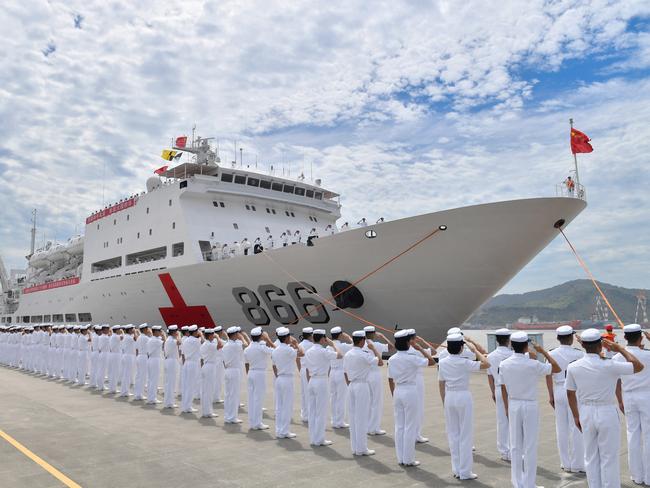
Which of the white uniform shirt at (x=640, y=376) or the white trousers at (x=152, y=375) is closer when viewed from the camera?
the white uniform shirt at (x=640, y=376)

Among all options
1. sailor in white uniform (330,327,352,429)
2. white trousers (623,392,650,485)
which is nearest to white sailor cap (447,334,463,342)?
white trousers (623,392,650,485)

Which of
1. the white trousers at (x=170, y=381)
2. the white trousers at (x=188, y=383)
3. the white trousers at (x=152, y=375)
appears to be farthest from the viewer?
the white trousers at (x=152, y=375)

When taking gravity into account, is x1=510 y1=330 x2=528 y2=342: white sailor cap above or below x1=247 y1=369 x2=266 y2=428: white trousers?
above

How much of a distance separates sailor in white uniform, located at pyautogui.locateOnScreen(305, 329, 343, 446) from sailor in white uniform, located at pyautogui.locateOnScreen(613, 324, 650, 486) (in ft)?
9.71

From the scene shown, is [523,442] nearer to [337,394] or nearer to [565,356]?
[565,356]

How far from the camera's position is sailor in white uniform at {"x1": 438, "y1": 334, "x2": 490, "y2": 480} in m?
4.52

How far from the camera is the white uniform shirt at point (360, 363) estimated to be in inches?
219

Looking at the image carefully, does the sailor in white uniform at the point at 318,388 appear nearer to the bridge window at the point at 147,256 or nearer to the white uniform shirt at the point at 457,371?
the white uniform shirt at the point at 457,371

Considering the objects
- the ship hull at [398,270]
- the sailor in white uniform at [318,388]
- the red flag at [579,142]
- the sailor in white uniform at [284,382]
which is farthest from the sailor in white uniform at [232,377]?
the red flag at [579,142]

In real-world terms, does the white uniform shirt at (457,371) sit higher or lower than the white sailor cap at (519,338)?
lower

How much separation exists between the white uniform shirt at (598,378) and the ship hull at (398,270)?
743cm

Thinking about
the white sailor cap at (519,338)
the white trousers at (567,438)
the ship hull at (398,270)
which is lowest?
the white trousers at (567,438)

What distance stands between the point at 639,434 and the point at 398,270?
26.2ft

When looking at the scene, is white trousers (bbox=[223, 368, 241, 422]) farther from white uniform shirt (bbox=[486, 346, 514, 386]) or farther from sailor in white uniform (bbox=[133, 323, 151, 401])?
white uniform shirt (bbox=[486, 346, 514, 386])
